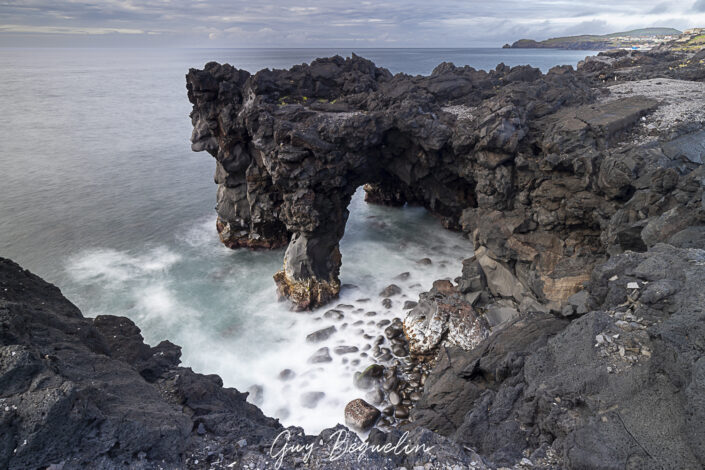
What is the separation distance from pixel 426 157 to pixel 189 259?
18.6 m

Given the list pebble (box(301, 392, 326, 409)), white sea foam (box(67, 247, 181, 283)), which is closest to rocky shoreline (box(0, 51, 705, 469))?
pebble (box(301, 392, 326, 409))

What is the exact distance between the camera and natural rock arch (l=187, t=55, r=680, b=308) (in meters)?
18.6

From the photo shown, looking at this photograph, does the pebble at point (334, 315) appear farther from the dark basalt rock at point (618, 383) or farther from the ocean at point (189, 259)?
the dark basalt rock at point (618, 383)

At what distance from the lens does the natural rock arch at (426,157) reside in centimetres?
1858

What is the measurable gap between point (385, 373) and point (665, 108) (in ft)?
63.2

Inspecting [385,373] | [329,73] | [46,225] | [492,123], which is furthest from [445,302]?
[46,225]

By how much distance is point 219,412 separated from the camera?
7641 mm

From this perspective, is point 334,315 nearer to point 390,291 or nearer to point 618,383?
point 390,291

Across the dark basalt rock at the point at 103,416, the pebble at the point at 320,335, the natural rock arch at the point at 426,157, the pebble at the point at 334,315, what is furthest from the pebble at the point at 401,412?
the dark basalt rock at the point at 103,416
